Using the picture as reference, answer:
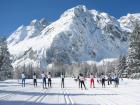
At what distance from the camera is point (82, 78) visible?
41719mm

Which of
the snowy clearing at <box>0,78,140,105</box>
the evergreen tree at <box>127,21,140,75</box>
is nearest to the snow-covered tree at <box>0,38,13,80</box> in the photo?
the evergreen tree at <box>127,21,140,75</box>

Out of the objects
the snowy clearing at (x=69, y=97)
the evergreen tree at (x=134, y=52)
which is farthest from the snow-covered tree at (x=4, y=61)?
the snowy clearing at (x=69, y=97)

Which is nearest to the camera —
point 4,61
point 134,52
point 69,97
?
point 69,97

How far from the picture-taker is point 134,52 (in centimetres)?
7819

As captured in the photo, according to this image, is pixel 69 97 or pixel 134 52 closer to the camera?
pixel 69 97

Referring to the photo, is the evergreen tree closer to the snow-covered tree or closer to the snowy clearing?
the snow-covered tree

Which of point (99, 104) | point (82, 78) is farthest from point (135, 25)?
point (99, 104)

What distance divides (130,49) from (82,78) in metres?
40.4

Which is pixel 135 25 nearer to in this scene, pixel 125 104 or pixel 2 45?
pixel 2 45

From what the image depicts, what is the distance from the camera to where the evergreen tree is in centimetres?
→ 7794

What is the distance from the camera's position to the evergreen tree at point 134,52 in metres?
77.9

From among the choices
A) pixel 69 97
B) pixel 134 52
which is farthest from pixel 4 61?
pixel 69 97

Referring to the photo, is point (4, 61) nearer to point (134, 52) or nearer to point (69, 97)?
point (134, 52)

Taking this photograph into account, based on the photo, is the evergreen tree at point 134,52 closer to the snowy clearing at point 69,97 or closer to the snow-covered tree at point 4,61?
the snow-covered tree at point 4,61
